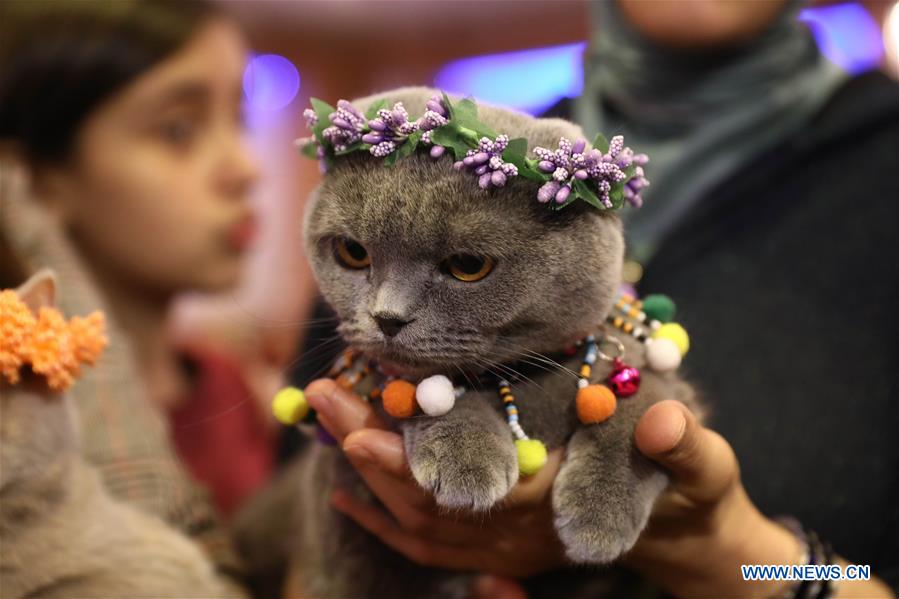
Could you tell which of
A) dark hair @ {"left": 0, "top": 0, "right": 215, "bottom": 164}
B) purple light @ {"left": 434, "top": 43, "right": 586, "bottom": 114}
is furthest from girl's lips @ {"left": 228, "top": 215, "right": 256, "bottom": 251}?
purple light @ {"left": 434, "top": 43, "right": 586, "bottom": 114}

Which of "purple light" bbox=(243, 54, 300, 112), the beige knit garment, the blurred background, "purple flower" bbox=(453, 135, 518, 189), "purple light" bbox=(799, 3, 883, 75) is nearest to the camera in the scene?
"purple flower" bbox=(453, 135, 518, 189)

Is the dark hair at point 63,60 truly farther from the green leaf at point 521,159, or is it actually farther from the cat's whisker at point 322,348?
the green leaf at point 521,159

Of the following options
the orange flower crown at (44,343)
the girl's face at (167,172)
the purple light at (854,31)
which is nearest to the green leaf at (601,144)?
the orange flower crown at (44,343)

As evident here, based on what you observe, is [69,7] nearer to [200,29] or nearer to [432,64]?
[200,29]

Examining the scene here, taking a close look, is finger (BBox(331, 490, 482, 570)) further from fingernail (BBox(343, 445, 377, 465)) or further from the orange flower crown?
the orange flower crown

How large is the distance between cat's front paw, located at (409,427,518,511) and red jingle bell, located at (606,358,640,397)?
3.7 inches

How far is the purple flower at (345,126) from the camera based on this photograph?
0.49 metres

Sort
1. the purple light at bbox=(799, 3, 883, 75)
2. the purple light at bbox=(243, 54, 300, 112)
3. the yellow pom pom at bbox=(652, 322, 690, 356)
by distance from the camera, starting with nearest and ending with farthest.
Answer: the yellow pom pom at bbox=(652, 322, 690, 356), the purple light at bbox=(243, 54, 300, 112), the purple light at bbox=(799, 3, 883, 75)

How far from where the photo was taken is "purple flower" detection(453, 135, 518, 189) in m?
0.46

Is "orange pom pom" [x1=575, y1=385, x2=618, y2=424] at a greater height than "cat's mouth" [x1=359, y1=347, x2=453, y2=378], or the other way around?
"cat's mouth" [x1=359, y1=347, x2=453, y2=378]

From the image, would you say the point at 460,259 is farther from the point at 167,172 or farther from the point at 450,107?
the point at 167,172

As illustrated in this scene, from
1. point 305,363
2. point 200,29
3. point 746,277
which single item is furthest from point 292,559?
point 200,29

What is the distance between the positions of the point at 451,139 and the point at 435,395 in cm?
18

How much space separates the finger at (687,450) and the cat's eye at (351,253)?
234mm
